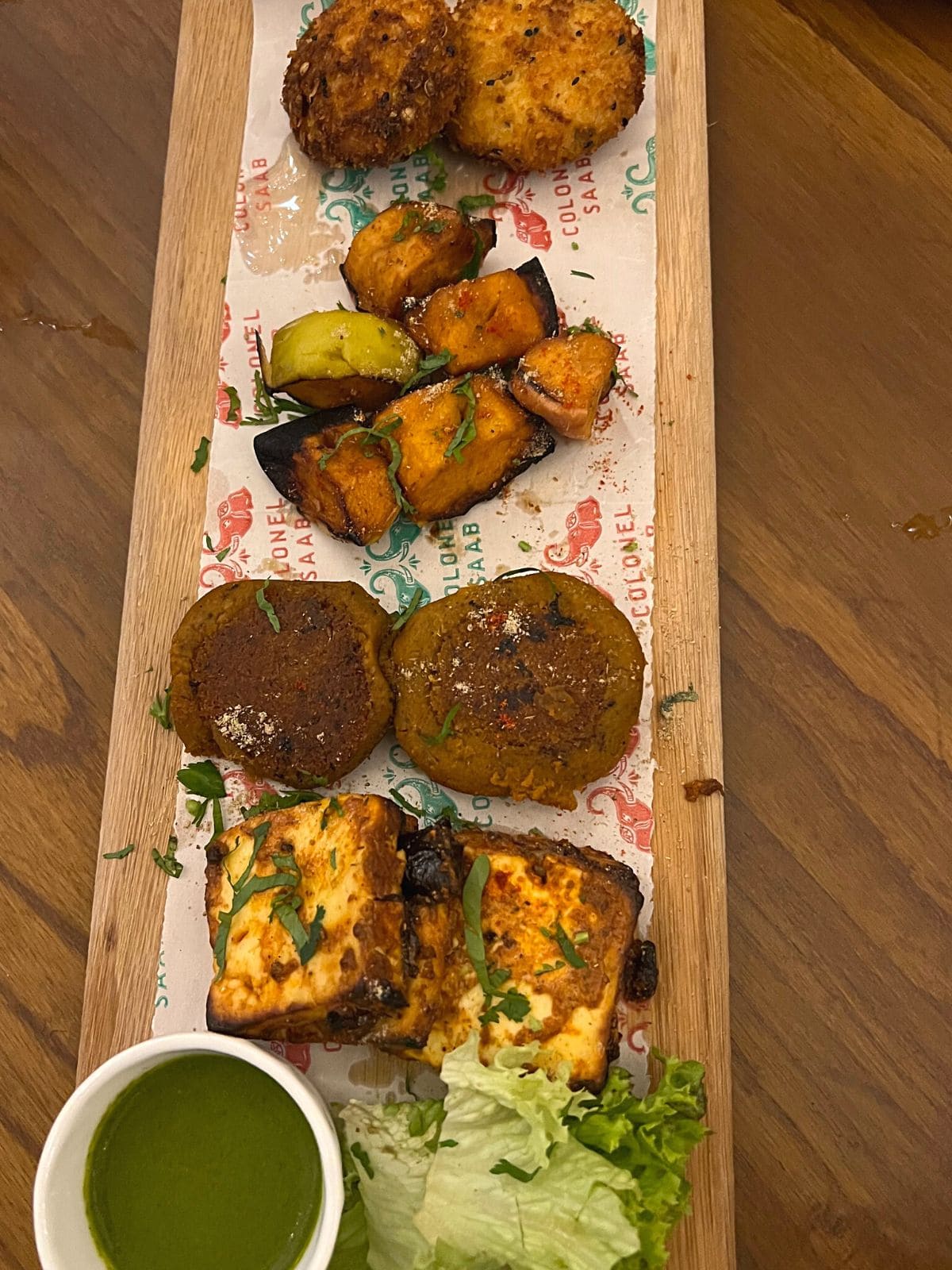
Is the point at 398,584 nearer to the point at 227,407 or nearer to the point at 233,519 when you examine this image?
the point at 233,519

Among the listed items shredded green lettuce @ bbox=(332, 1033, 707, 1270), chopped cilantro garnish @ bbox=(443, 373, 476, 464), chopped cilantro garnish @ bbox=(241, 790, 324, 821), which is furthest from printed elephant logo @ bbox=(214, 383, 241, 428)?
shredded green lettuce @ bbox=(332, 1033, 707, 1270)

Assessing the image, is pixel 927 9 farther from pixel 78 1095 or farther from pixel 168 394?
pixel 78 1095

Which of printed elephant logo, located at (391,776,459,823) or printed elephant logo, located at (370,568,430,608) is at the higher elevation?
printed elephant logo, located at (370,568,430,608)

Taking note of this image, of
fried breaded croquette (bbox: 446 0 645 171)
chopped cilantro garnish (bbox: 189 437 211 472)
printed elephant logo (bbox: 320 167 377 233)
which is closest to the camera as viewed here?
fried breaded croquette (bbox: 446 0 645 171)

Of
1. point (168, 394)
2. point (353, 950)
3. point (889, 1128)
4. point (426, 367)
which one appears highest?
point (168, 394)

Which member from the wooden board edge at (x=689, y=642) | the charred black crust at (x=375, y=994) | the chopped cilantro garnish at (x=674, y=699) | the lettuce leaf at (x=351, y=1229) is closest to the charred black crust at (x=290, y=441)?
the wooden board edge at (x=689, y=642)

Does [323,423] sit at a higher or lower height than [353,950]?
higher

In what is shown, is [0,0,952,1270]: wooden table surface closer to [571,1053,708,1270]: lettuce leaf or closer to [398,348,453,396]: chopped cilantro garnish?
[571,1053,708,1270]: lettuce leaf

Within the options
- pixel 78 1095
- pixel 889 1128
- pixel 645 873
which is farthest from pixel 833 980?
pixel 78 1095
